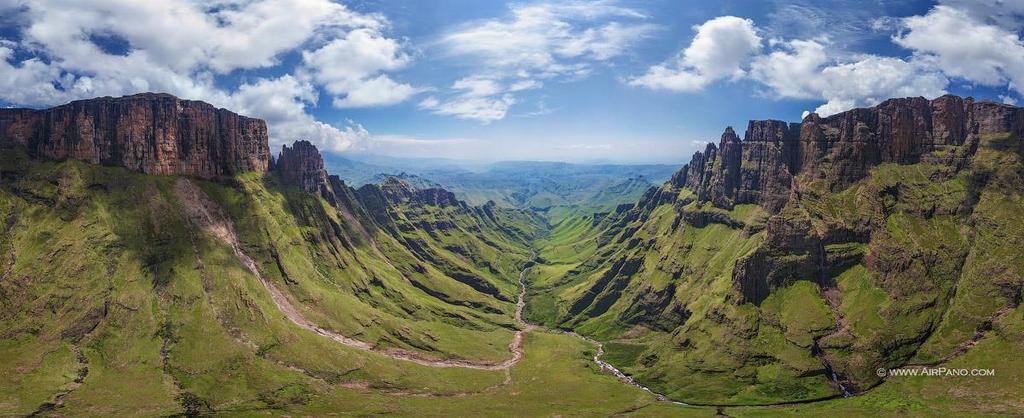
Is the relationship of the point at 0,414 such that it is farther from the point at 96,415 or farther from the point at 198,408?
the point at 198,408

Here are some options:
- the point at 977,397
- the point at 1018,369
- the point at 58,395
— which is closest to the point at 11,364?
the point at 58,395

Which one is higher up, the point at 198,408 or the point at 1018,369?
the point at 1018,369

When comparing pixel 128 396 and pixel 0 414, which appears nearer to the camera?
pixel 0 414

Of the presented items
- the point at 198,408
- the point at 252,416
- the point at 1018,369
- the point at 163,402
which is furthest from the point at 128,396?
the point at 1018,369

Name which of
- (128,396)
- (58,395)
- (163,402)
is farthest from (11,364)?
(163,402)

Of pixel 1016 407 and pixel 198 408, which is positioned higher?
pixel 1016 407

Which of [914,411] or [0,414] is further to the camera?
[914,411]

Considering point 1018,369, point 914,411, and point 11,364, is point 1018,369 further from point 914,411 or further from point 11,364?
point 11,364

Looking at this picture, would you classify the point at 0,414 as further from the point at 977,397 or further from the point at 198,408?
the point at 977,397
